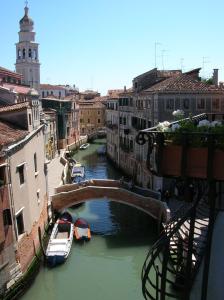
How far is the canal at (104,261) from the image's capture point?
45.0ft

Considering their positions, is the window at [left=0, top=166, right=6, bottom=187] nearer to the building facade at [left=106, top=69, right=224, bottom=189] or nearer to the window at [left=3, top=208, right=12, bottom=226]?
the window at [left=3, top=208, right=12, bottom=226]

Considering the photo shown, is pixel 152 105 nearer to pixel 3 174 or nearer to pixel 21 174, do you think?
pixel 21 174

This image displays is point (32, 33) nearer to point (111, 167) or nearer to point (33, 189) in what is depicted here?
point (111, 167)

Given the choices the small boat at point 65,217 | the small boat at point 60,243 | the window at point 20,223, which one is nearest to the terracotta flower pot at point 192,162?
the window at point 20,223

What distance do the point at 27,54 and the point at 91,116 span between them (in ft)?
45.6

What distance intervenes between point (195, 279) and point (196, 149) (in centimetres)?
241

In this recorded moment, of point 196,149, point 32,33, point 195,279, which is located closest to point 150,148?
point 196,149

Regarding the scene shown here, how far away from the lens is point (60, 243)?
53.3ft

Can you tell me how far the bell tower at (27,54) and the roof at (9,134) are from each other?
39.1 meters

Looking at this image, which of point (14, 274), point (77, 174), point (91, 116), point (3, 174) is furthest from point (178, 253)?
point (91, 116)

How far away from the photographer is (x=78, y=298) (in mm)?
13305

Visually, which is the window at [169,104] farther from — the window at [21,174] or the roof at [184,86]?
the window at [21,174]

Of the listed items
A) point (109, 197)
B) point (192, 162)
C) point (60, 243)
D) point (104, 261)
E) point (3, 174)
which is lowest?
point (104, 261)

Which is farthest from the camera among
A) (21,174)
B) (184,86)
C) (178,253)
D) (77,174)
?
(77,174)
